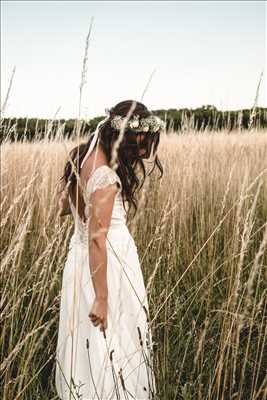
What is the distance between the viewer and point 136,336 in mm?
1901

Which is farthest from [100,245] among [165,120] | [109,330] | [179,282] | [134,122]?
[165,120]

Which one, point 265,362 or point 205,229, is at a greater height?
point 205,229

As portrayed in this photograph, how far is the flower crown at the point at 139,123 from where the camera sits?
73.9 inches

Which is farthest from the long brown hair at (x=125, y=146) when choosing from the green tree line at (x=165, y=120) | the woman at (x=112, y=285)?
the green tree line at (x=165, y=120)

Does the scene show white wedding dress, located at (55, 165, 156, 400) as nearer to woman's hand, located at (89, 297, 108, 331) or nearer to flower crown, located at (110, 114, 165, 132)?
woman's hand, located at (89, 297, 108, 331)

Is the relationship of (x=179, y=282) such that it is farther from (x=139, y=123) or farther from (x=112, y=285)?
(x=139, y=123)

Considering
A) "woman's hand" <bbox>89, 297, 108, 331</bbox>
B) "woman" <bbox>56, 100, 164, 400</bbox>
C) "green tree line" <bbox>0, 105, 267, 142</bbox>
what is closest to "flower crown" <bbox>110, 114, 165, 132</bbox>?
"woman" <bbox>56, 100, 164, 400</bbox>

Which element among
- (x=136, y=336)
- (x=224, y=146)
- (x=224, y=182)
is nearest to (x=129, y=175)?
(x=136, y=336)

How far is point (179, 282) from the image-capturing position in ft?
8.73

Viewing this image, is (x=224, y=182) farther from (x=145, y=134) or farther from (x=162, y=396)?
(x=162, y=396)

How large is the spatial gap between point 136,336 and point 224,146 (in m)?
2.98

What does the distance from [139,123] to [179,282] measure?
42.4 inches

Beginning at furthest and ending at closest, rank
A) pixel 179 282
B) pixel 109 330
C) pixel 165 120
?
pixel 165 120, pixel 179 282, pixel 109 330

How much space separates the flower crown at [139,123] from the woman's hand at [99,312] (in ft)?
2.13
